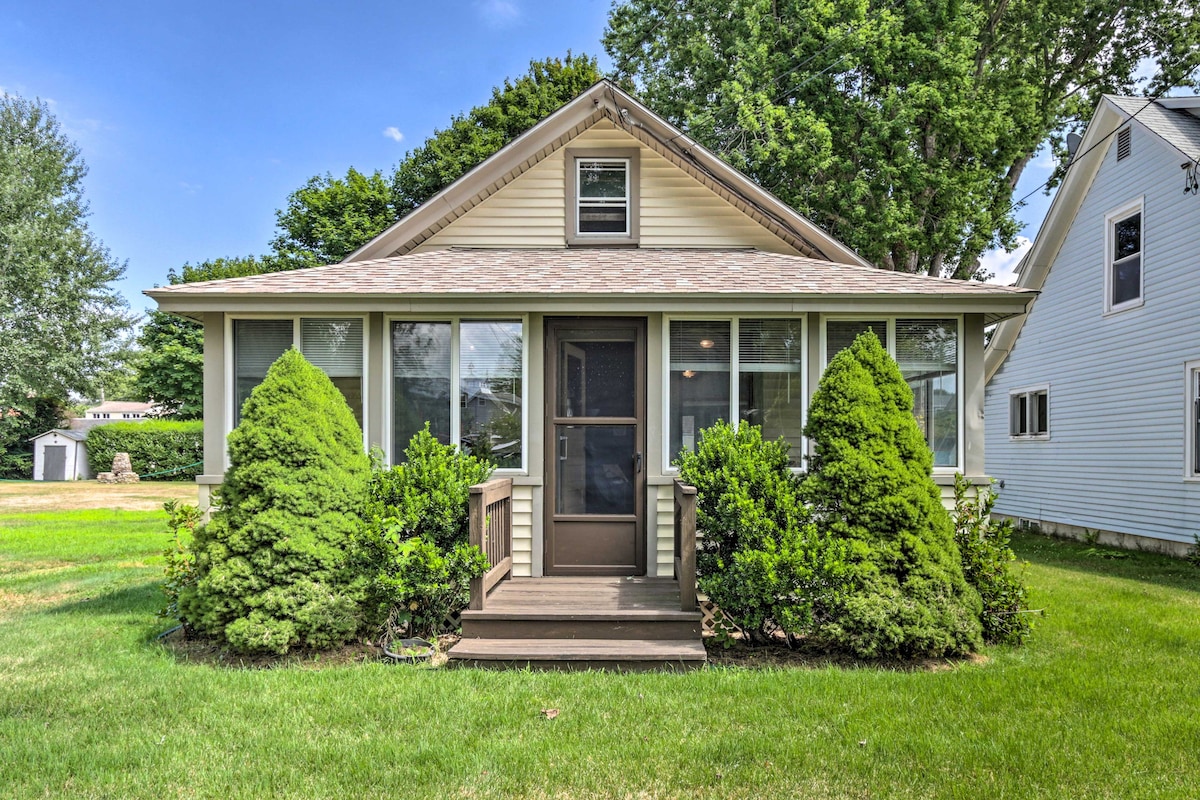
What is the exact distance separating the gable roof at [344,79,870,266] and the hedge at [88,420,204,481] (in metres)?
20.2

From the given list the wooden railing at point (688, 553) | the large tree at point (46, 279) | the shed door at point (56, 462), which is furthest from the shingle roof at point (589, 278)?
the large tree at point (46, 279)

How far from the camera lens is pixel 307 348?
262 inches

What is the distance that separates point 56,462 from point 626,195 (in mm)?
26094

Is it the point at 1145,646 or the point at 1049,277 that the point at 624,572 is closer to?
the point at 1145,646

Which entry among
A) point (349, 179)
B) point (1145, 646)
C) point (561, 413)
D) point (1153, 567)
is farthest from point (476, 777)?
point (349, 179)

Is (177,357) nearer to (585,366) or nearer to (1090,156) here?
(585,366)

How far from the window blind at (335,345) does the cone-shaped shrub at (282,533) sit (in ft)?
3.58

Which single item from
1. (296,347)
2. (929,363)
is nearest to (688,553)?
(929,363)

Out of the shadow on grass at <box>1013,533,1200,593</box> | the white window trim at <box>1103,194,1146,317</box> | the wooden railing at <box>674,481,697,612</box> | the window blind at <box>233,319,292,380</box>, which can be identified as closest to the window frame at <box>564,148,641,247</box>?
the window blind at <box>233,319,292,380</box>

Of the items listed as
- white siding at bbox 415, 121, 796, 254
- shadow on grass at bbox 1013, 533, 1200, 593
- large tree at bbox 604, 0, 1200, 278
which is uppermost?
large tree at bbox 604, 0, 1200, 278

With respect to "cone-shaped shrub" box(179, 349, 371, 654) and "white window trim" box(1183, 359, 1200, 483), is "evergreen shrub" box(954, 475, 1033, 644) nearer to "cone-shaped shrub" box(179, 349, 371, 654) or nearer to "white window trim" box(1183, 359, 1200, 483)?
"cone-shaped shrub" box(179, 349, 371, 654)

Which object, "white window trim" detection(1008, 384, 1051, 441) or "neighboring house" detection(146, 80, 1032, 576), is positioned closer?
"neighboring house" detection(146, 80, 1032, 576)

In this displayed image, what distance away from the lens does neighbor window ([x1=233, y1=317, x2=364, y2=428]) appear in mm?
6590

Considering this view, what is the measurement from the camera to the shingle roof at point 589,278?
6.20 meters
